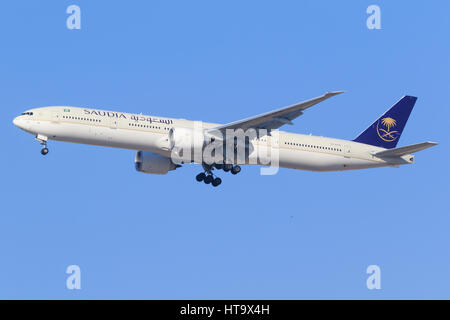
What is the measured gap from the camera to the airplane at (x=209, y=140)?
47344 millimetres

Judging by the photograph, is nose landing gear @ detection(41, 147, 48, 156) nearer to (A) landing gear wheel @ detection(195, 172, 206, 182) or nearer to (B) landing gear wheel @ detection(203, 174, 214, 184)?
(A) landing gear wheel @ detection(195, 172, 206, 182)

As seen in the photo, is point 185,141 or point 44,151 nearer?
point 185,141

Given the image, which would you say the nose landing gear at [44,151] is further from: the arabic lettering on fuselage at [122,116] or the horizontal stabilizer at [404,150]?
the horizontal stabilizer at [404,150]

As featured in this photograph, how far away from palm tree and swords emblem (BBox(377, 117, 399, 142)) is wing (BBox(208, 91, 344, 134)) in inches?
388

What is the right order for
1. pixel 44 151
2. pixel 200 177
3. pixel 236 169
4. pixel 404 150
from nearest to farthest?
pixel 44 151, pixel 236 169, pixel 404 150, pixel 200 177

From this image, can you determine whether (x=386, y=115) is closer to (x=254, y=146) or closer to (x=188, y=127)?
(x=254, y=146)

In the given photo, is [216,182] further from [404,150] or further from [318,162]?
[404,150]

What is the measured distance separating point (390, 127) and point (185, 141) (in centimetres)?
1613

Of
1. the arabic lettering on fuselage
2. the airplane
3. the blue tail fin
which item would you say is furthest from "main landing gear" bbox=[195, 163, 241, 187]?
the blue tail fin

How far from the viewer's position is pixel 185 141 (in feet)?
156

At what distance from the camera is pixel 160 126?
159 ft

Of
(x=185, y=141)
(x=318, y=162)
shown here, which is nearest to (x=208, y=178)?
(x=185, y=141)

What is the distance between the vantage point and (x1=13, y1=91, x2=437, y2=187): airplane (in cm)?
4734

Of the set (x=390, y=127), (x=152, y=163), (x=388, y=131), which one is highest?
(x=390, y=127)
